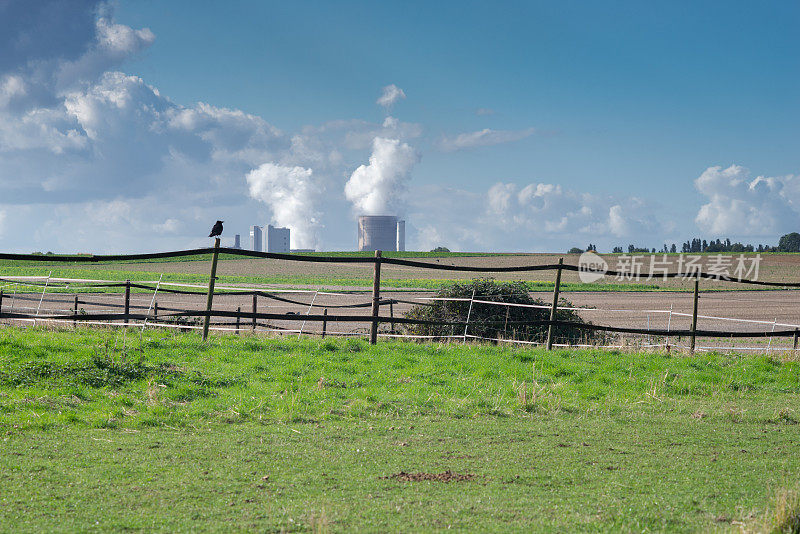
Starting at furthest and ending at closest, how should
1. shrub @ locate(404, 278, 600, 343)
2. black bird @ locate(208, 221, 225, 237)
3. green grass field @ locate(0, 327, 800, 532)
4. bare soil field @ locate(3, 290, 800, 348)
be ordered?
bare soil field @ locate(3, 290, 800, 348) < shrub @ locate(404, 278, 600, 343) < black bird @ locate(208, 221, 225, 237) < green grass field @ locate(0, 327, 800, 532)

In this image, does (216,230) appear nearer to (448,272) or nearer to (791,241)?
(448,272)

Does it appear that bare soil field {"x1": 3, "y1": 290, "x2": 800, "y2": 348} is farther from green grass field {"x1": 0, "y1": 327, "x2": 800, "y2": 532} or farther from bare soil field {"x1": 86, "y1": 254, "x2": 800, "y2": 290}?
bare soil field {"x1": 86, "y1": 254, "x2": 800, "y2": 290}

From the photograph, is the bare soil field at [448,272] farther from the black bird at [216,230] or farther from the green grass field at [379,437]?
the green grass field at [379,437]

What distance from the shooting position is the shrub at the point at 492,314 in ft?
52.5

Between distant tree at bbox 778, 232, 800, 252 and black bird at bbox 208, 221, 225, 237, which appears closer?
black bird at bbox 208, 221, 225, 237

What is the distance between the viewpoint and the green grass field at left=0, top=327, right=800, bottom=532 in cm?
468

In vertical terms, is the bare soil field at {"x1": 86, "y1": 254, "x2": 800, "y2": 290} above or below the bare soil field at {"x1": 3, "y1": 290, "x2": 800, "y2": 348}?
above

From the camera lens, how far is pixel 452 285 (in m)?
17.8

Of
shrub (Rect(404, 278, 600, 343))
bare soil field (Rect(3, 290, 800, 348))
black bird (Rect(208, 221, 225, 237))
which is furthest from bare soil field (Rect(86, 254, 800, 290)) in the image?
black bird (Rect(208, 221, 225, 237))

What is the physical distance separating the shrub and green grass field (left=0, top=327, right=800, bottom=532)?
142 inches

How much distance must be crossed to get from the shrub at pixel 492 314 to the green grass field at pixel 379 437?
11.8 ft

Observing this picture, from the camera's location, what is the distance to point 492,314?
656 inches

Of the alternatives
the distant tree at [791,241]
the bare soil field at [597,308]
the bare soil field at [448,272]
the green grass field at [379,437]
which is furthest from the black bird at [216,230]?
the distant tree at [791,241]

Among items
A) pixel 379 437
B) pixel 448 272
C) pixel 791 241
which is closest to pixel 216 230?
pixel 379 437
